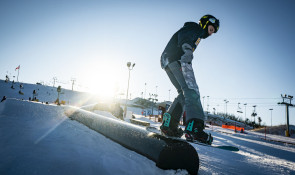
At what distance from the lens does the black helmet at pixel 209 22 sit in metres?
2.41

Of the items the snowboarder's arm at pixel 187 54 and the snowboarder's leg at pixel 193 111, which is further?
the snowboarder's arm at pixel 187 54

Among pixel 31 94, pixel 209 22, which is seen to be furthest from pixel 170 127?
pixel 31 94

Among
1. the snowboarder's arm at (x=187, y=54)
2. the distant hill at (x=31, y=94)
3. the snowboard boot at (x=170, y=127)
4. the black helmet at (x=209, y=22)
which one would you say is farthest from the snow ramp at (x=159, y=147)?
the distant hill at (x=31, y=94)

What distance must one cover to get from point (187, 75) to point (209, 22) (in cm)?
102

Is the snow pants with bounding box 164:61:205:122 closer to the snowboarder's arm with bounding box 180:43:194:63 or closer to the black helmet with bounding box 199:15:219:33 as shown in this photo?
the snowboarder's arm with bounding box 180:43:194:63

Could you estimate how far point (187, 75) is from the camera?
2.15 m

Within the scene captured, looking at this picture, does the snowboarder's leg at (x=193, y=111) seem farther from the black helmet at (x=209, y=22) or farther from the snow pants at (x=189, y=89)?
the black helmet at (x=209, y=22)

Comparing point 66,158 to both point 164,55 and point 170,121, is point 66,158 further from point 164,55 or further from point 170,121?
point 164,55

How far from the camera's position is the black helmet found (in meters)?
2.41

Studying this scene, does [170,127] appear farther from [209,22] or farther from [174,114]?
[209,22]

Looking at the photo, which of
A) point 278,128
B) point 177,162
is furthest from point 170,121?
point 278,128

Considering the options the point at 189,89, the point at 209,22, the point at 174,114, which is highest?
the point at 209,22

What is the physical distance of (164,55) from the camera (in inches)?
102

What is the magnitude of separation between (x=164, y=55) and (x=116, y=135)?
Result: 60.5 inches
